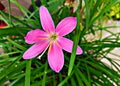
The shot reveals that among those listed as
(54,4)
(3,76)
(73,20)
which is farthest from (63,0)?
(3,76)

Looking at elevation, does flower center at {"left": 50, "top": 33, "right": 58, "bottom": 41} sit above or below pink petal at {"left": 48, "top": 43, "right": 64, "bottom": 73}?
above

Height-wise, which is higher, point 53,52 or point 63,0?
point 63,0

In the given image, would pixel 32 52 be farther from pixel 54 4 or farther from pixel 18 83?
pixel 54 4

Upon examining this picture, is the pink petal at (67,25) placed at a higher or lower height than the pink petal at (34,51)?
higher

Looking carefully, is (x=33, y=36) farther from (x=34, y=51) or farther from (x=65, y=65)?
(x=65, y=65)

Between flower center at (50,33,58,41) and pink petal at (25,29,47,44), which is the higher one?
pink petal at (25,29,47,44)

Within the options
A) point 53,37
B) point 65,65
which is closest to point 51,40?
point 53,37
